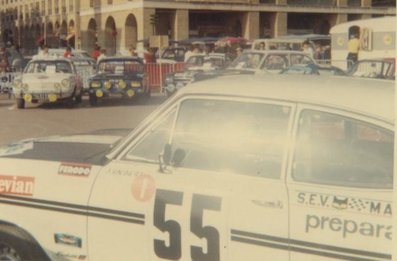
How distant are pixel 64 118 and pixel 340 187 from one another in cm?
1378

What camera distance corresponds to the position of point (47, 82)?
18.3 metres

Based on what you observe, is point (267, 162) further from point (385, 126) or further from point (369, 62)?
point (369, 62)

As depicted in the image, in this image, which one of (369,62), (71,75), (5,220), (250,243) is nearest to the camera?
(250,243)

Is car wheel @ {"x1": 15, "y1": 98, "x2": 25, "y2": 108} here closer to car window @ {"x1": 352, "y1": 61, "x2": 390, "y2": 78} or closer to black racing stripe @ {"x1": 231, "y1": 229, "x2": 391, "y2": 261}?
car window @ {"x1": 352, "y1": 61, "x2": 390, "y2": 78}

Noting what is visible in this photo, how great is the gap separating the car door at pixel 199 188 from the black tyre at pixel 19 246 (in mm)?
435

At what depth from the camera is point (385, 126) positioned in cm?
327

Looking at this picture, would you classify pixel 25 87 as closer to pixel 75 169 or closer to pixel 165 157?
pixel 75 169

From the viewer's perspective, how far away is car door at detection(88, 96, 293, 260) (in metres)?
3.48

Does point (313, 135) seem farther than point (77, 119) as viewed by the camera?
No

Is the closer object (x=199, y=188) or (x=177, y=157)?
Result: (x=199, y=188)

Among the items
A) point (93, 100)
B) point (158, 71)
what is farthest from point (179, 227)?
point (158, 71)

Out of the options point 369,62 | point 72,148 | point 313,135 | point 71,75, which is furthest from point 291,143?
point 71,75

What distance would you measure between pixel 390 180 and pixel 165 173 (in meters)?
1.26

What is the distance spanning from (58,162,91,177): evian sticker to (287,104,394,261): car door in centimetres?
134
